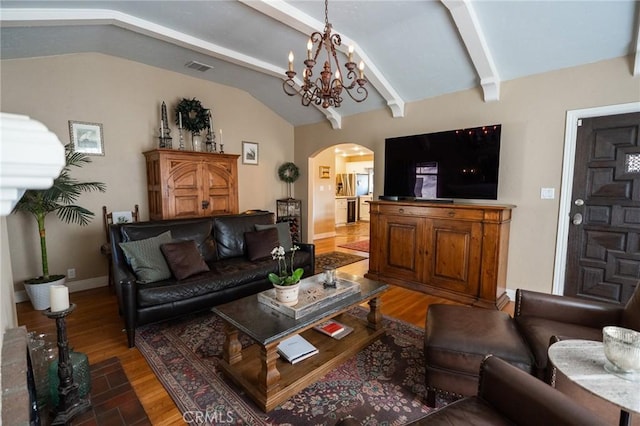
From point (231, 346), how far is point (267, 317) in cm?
37

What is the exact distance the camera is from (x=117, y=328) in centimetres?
270

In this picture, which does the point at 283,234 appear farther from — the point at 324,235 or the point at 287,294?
the point at 324,235

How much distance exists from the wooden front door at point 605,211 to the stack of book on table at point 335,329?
7.91 ft

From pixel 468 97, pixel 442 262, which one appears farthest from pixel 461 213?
pixel 468 97

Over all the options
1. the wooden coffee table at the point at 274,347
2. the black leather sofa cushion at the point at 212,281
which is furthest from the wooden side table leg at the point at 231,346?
the black leather sofa cushion at the point at 212,281

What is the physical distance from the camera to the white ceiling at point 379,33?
8.23ft

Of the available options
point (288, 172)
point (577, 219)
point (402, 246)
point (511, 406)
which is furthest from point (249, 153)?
point (511, 406)

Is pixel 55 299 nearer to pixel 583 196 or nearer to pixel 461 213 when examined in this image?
pixel 461 213

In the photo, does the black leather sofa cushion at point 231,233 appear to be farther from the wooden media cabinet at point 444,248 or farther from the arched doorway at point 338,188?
the arched doorway at point 338,188

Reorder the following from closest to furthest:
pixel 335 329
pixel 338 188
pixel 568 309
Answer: pixel 568 309, pixel 335 329, pixel 338 188

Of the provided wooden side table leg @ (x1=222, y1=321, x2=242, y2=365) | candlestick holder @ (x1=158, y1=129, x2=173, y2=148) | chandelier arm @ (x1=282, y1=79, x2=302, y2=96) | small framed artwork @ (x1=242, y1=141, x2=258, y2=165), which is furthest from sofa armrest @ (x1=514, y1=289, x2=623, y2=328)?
small framed artwork @ (x1=242, y1=141, x2=258, y2=165)

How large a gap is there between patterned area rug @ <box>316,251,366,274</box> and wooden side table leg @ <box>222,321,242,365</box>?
7.94ft

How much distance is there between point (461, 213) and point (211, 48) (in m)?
3.46

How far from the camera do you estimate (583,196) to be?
9.57 feet
